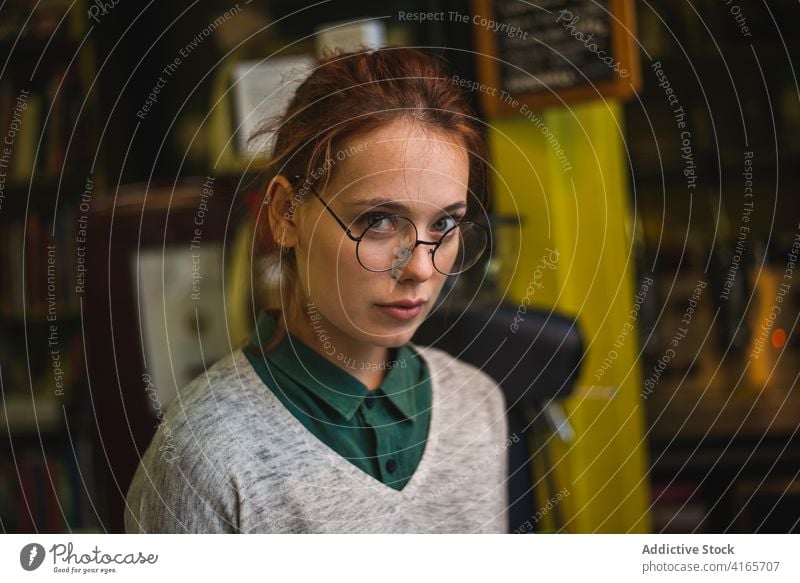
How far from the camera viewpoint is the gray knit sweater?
660mm

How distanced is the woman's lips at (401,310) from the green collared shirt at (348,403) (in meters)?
0.05

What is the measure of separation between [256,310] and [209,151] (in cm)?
95

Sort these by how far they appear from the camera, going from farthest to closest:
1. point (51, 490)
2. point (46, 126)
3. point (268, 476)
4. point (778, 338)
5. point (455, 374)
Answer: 1. point (51, 490)
2. point (46, 126)
3. point (778, 338)
4. point (455, 374)
5. point (268, 476)

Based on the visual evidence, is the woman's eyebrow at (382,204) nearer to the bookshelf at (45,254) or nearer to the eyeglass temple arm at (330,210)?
the eyeglass temple arm at (330,210)

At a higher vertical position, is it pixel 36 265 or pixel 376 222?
pixel 36 265

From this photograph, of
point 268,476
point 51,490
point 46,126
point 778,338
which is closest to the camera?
point 268,476

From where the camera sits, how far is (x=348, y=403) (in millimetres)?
719

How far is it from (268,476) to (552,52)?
59cm

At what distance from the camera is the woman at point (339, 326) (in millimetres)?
668

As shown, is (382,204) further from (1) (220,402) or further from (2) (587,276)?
(2) (587,276)

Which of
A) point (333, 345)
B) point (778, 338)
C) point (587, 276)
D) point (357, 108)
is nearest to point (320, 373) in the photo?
point (333, 345)

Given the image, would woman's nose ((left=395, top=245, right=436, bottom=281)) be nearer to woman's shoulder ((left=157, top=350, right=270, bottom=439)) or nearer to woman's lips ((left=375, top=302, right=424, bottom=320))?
woman's lips ((left=375, top=302, right=424, bottom=320))
